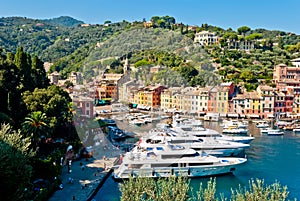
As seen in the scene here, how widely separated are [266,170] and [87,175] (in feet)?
15.5

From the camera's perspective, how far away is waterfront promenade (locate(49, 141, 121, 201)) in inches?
284

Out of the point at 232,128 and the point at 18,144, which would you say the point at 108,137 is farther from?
the point at 18,144

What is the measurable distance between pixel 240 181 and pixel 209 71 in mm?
3489

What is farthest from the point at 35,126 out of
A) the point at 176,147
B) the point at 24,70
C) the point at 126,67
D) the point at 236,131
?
the point at 236,131

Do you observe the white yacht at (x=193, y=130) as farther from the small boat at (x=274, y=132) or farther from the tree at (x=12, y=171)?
the tree at (x=12, y=171)

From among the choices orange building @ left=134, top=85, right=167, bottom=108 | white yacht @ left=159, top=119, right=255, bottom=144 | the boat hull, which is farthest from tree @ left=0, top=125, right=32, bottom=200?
white yacht @ left=159, top=119, right=255, bottom=144

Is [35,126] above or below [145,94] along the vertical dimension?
below

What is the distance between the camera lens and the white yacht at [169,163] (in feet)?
28.5

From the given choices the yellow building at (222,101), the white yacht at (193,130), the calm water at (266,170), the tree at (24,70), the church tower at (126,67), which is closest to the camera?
the church tower at (126,67)

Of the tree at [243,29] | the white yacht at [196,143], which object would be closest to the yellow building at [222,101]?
the white yacht at [196,143]

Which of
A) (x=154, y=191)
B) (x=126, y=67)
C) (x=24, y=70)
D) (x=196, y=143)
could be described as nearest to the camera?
(x=154, y=191)

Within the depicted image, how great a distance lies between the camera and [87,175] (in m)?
8.48

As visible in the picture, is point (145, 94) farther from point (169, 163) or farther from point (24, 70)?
point (24, 70)

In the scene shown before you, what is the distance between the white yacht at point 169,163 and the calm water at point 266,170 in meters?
0.23
